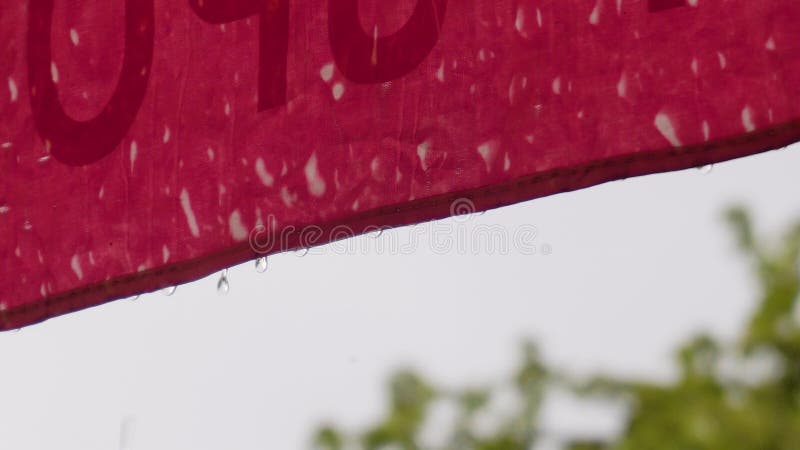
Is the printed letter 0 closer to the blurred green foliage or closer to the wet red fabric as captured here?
the wet red fabric

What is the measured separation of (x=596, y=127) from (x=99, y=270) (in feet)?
1.38

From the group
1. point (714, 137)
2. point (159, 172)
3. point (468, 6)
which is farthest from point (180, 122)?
point (714, 137)

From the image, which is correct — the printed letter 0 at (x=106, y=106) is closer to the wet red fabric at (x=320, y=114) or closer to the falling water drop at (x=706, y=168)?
the wet red fabric at (x=320, y=114)

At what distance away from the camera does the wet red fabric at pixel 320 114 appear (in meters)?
0.61

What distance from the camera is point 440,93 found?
0.69 m

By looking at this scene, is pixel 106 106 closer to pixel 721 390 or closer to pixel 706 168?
pixel 706 168

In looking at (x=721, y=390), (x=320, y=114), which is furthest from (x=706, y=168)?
(x=721, y=390)

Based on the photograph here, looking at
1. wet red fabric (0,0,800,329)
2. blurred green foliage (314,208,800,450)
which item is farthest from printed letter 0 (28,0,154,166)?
blurred green foliage (314,208,800,450)

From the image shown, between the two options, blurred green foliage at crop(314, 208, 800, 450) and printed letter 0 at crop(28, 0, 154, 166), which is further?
blurred green foliage at crop(314, 208, 800, 450)

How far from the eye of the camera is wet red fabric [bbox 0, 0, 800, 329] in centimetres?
61

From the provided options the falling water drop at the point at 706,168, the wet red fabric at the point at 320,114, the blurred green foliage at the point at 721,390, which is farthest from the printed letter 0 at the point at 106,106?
the blurred green foliage at the point at 721,390

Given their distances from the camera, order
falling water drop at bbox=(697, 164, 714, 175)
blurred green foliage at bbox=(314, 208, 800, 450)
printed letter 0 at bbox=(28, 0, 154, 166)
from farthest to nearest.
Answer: blurred green foliage at bbox=(314, 208, 800, 450) → printed letter 0 at bbox=(28, 0, 154, 166) → falling water drop at bbox=(697, 164, 714, 175)

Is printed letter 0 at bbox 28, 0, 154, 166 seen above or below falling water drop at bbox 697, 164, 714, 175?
above

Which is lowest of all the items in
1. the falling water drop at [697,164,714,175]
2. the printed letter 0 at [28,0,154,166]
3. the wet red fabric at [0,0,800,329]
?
the falling water drop at [697,164,714,175]
